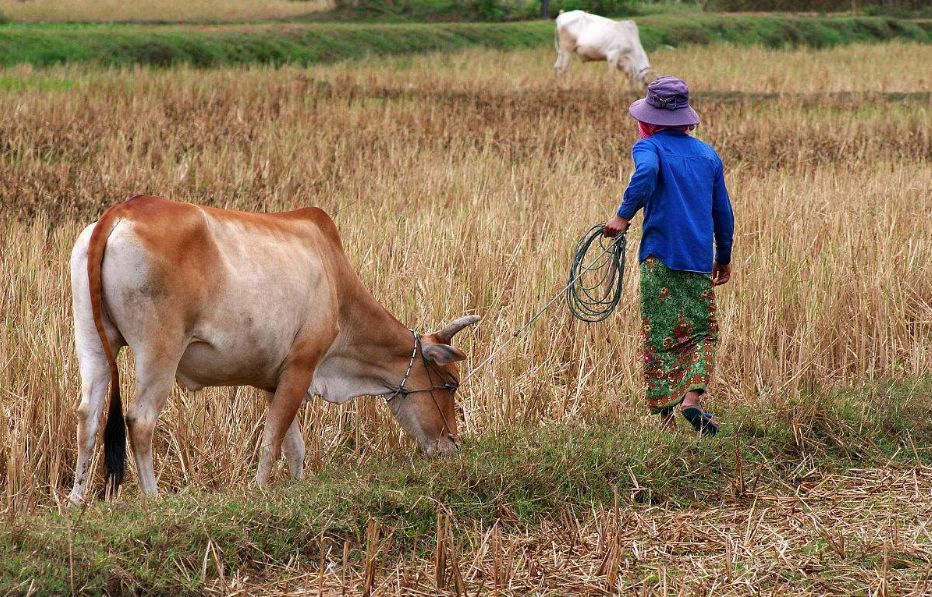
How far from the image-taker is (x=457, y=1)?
1200 inches

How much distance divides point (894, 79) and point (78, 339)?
15.3m

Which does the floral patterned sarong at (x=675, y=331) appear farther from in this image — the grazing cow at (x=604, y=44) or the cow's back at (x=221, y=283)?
the grazing cow at (x=604, y=44)

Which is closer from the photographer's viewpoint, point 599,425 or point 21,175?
point 599,425

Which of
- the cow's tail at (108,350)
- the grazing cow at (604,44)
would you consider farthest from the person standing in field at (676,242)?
the grazing cow at (604,44)

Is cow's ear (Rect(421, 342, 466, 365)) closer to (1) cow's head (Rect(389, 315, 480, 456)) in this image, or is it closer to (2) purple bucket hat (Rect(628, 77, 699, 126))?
(1) cow's head (Rect(389, 315, 480, 456))

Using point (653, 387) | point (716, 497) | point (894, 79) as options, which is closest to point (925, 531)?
point (716, 497)

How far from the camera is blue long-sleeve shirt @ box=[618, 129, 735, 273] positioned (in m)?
4.11

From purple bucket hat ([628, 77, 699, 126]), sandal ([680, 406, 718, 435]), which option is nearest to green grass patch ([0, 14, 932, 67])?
purple bucket hat ([628, 77, 699, 126])

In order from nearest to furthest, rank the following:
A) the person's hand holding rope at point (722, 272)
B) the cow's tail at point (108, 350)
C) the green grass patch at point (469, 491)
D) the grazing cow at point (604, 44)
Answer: the green grass patch at point (469, 491), the cow's tail at point (108, 350), the person's hand holding rope at point (722, 272), the grazing cow at point (604, 44)

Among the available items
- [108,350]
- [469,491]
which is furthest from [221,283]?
[469,491]

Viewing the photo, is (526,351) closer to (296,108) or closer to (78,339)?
(78,339)

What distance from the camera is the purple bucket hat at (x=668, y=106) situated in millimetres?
4195

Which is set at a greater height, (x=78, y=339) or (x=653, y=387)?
(x=78, y=339)

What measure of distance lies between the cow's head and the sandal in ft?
2.73
